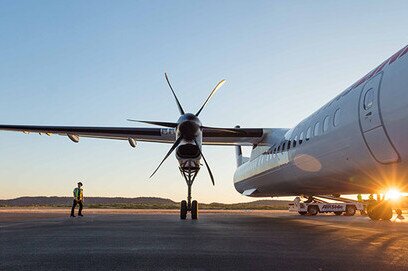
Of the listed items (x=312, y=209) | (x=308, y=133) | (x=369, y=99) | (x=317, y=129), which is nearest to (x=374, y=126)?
(x=369, y=99)

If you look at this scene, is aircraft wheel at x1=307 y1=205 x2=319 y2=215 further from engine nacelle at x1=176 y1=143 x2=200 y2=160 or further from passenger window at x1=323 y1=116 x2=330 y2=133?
passenger window at x1=323 y1=116 x2=330 y2=133

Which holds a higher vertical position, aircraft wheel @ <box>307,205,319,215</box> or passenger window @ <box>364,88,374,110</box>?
passenger window @ <box>364,88,374,110</box>

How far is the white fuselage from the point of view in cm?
884

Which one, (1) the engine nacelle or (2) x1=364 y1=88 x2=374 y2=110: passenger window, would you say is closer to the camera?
(2) x1=364 y1=88 x2=374 y2=110: passenger window

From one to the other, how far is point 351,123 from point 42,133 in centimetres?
1408

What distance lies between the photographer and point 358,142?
997cm

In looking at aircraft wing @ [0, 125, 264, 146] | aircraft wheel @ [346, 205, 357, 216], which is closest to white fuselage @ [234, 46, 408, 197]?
aircraft wing @ [0, 125, 264, 146]

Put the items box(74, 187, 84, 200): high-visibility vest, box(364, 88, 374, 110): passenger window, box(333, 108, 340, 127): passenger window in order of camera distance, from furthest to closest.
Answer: box(74, 187, 84, 200): high-visibility vest < box(333, 108, 340, 127): passenger window < box(364, 88, 374, 110): passenger window

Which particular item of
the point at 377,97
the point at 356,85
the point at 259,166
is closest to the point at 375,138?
the point at 377,97

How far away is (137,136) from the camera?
19641 mm

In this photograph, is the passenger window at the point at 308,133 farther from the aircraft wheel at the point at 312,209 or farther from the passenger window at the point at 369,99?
the aircraft wheel at the point at 312,209

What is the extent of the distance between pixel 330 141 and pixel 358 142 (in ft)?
4.34

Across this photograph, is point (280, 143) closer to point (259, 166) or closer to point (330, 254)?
point (259, 166)

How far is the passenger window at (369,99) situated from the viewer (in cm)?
961
